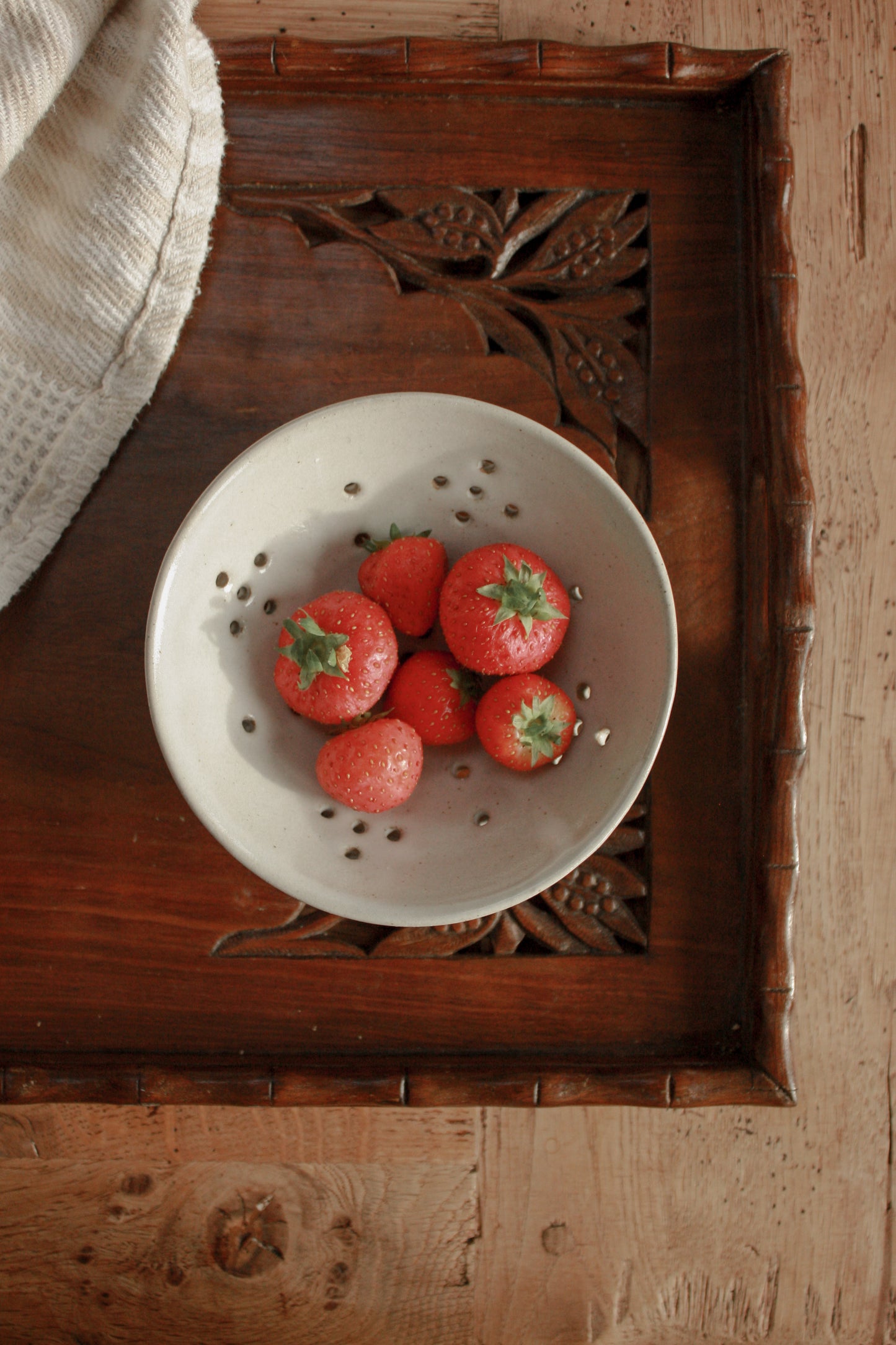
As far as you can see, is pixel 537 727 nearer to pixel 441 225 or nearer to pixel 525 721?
pixel 525 721

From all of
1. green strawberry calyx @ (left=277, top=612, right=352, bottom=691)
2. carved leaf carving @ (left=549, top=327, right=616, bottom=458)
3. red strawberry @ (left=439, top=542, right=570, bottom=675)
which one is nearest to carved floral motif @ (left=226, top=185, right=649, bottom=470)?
carved leaf carving @ (left=549, top=327, right=616, bottom=458)

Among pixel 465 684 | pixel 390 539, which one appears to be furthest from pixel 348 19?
pixel 465 684

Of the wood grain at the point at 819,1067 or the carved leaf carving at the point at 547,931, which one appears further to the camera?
the wood grain at the point at 819,1067

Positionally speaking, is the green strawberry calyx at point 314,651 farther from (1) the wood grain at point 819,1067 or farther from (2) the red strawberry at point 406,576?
(1) the wood grain at point 819,1067

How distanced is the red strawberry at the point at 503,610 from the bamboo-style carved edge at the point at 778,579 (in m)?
0.16

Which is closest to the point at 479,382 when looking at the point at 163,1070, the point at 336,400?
the point at 336,400

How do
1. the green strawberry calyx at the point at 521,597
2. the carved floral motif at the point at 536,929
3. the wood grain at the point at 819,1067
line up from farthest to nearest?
the wood grain at the point at 819,1067, the carved floral motif at the point at 536,929, the green strawberry calyx at the point at 521,597

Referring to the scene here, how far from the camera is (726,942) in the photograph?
2.13ft

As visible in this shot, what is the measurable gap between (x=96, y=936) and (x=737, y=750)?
1.53ft

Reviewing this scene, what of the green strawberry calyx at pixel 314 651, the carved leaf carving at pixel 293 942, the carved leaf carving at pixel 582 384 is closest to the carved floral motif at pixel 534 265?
the carved leaf carving at pixel 582 384

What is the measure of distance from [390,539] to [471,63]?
0.33m

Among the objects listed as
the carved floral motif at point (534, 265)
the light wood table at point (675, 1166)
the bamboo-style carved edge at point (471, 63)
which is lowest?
the light wood table at point (675, 1166)

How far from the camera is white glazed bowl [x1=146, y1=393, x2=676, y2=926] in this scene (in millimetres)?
553

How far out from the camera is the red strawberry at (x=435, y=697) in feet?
1.94
